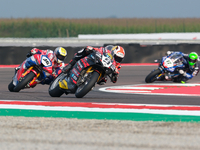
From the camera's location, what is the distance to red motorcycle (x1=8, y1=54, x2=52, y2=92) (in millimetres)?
9453

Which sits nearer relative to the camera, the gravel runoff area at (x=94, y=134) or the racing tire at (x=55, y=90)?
the gravel runoff area at (x=94, y=134)

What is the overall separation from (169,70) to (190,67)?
65 cm

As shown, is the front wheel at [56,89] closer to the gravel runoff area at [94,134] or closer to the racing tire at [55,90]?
the racing tire at [55,90]

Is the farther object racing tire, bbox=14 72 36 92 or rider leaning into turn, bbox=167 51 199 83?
rider leaning into turn, bbox=167 51 199 83

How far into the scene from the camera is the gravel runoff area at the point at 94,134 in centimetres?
413

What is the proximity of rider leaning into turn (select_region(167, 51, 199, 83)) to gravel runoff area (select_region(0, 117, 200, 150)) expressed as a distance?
7353mm

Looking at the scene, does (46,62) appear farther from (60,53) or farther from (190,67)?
(190,67)

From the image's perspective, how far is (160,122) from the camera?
5516mm

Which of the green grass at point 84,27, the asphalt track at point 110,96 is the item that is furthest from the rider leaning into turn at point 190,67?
the green grass at point 84,27

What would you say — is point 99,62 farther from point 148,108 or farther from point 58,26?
point 58,26

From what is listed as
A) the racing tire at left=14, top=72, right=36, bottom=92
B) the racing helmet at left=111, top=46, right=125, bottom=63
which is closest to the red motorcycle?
the racing tire at left=14, top=72, right=36, bottom=92

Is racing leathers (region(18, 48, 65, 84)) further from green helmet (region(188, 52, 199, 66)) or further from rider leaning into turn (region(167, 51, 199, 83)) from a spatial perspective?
green helmet (region(188, 52, 199, 66))

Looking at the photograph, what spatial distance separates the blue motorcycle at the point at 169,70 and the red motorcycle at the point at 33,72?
3951 millimetres

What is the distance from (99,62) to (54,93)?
1.50 metres
